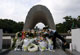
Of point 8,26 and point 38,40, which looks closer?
point 38,40

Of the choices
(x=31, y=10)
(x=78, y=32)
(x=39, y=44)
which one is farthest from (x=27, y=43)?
(x=31, y=10)

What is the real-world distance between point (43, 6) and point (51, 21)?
226 cm

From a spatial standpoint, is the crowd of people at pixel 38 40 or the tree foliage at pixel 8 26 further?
the tree foliage at pixel 8 26

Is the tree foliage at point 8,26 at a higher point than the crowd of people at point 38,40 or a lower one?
higher

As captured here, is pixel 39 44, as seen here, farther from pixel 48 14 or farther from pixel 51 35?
pixel 48 14

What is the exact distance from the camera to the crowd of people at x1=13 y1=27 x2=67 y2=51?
29.5 ft

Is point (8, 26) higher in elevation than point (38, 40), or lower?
higher

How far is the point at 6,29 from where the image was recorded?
45.7 m

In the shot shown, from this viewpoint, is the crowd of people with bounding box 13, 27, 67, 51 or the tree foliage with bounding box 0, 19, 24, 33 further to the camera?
the tree foliage with bounding box 0, 19, 24, 33

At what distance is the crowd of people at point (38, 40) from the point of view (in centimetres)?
899

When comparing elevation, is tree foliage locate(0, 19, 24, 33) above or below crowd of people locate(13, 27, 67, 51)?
above

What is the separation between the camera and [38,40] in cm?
950

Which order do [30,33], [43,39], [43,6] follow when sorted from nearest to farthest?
[43,39] < [30,33] < [43,6]

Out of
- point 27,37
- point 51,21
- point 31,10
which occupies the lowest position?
point 27,37
